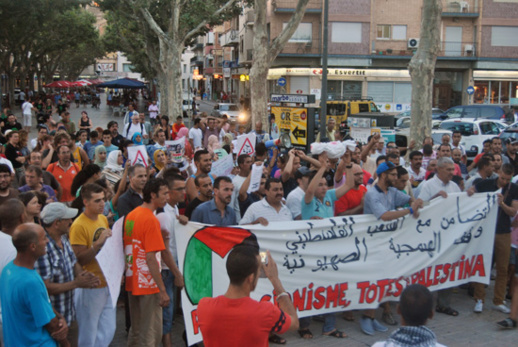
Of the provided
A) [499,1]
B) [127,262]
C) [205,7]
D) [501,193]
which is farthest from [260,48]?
[499,1]

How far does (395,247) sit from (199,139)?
26.6 ft

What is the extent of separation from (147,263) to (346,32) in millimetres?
43454

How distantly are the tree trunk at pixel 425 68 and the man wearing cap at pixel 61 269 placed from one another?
13055 millimetres

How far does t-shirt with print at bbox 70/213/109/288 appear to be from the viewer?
5426mm

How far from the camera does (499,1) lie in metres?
47.3

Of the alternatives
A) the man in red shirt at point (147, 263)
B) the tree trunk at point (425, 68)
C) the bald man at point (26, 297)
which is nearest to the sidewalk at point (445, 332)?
the man in red shirt at point (147, 263)

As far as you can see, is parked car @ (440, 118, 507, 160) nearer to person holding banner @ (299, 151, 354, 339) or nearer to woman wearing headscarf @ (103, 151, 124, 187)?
woman wearing headscarf @ (103, 151, 124, 187)

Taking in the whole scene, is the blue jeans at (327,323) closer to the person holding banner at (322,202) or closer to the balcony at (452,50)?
the person holding banner at (322,202)

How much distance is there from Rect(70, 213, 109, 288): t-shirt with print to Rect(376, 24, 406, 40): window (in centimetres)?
4421

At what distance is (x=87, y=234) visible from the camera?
546cm

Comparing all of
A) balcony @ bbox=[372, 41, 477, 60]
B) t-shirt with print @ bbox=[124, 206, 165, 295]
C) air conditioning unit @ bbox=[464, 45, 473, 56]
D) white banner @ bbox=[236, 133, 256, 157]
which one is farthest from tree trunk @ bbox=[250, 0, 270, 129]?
air conditioning unit @ bbox=[464, 45, 473, 56]

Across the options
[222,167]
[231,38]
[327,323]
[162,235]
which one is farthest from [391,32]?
[162,235]

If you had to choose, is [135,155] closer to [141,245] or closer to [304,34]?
[141,245]

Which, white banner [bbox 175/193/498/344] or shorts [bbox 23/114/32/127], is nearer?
white banner [bbox 175/193/498/344]
